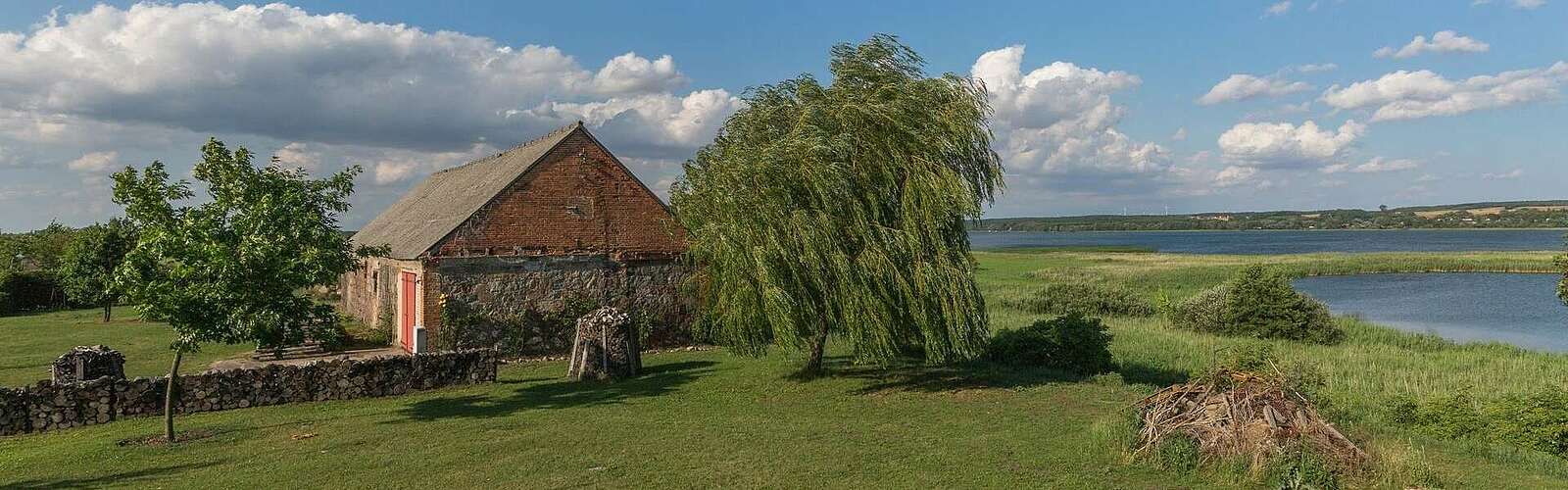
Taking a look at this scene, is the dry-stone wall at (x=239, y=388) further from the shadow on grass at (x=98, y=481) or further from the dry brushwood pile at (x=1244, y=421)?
the dry brushwood pile at (x=1244, y=421)

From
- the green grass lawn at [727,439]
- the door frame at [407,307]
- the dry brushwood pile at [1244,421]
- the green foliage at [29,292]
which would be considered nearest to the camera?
the dry brushwood pile at [1244,421]

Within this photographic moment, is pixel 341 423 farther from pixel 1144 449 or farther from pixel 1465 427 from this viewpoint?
pixel 1465 427

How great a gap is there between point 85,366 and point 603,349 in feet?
34.0

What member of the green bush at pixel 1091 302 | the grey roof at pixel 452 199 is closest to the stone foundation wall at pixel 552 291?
the grey roof at pixel 452 199

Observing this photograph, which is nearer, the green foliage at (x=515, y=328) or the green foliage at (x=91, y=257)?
the green foliage at (x=515, y=328)

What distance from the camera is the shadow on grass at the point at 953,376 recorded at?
18031 mm

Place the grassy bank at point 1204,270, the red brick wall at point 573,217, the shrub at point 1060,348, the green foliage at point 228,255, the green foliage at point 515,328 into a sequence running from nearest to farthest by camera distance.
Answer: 1. the green foliage at point 228,255
2. the shrub at point 1060,348
3. the green foliage at point 515,328
4. the red brick wall at point 573,217
5. the grassy bank at point 1204,270

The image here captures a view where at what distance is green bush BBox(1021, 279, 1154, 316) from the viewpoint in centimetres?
4203

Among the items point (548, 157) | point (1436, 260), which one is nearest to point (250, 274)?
point (548, 157)

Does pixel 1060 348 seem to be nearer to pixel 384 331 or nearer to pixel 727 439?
pixel 727 439

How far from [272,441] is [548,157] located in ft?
37.1

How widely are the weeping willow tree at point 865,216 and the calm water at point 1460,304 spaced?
2908 centimetres

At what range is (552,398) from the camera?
1748 centimetres

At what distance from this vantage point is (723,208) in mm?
17047
